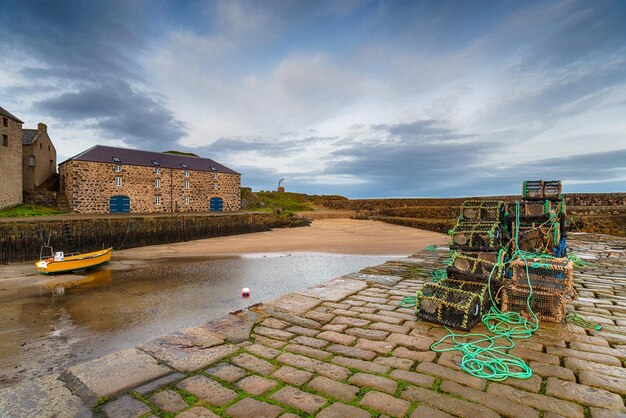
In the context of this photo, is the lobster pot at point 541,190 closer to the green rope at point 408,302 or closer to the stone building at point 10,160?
the green rope at point 408,302

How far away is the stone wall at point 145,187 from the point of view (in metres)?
27.1

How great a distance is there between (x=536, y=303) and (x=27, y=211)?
3096 centimetres

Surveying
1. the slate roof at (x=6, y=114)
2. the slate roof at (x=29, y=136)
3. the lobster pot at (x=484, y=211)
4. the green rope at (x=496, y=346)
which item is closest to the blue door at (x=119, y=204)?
the slate roof at (x=6, y=114)

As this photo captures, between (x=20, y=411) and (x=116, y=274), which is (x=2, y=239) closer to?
(x=116, y=274)

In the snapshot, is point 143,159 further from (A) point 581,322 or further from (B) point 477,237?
(A) point 581,322

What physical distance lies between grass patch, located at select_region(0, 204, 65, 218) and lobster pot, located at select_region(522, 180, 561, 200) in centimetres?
2852

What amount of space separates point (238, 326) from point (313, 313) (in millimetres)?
1264

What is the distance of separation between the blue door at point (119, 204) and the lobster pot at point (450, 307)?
30.9 metres

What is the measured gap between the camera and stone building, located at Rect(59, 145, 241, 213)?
27.3 m

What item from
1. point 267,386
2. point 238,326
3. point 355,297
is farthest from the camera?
point 355,297

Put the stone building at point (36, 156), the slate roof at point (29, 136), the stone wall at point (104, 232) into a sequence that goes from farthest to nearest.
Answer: the slate roof at point (29, 136) < the stone building at point (36, 156) < the stone wall at point (104, 232)

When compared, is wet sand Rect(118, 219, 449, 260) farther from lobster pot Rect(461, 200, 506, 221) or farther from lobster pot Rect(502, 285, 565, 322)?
lobster pot Rect(502, 285, 565, 322)

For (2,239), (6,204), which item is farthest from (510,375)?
(6,204)

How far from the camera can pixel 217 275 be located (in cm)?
1198
